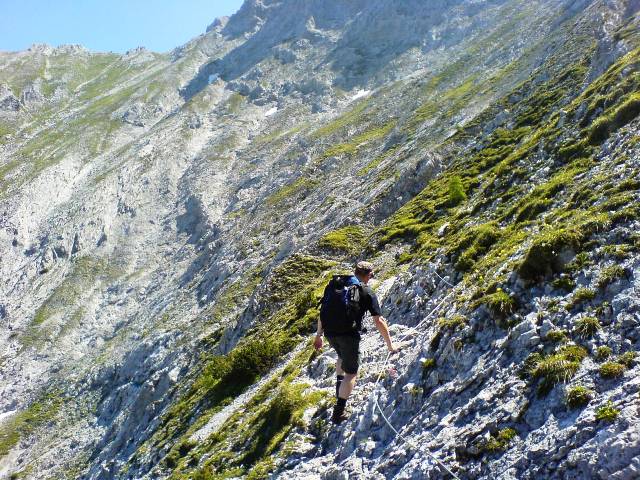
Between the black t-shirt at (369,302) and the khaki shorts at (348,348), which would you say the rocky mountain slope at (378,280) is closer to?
the khaki shorts at (348,348)

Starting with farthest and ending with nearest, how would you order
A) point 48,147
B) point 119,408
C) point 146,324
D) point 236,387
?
point 48,147 → point 146,324 → point 119,408 → point 236,387

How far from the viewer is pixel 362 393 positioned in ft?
41.7

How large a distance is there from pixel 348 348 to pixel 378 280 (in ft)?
43.2

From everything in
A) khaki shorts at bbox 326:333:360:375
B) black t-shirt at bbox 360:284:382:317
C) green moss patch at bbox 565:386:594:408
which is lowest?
green moss patch at bbox 565:386:594:408

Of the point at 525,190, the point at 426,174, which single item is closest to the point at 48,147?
the point at 426,174

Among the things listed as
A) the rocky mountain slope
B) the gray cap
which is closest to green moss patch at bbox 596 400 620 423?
the rocky mountain slope

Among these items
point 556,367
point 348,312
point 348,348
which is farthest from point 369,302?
point 556,367

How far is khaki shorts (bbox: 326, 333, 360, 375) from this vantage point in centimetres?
1118

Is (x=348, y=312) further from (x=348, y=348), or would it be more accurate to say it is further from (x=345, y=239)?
(x=345, y=239)

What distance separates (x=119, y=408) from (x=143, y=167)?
78527 mm

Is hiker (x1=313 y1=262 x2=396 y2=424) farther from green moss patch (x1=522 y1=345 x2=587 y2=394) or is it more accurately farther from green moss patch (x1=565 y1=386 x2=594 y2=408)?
green moss patch (x1=565 y1=386 x2=594 y2=408)

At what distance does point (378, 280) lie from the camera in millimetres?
24203

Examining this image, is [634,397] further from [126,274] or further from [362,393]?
[126,274]

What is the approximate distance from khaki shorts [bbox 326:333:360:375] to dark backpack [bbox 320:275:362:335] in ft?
0.46
